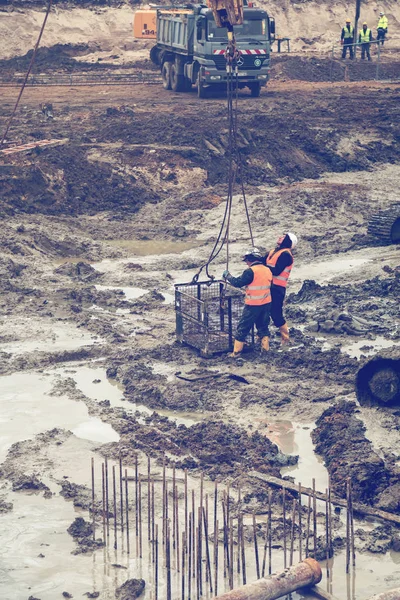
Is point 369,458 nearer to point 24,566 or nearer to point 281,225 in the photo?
point 24,566

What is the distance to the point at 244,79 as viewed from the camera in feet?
104

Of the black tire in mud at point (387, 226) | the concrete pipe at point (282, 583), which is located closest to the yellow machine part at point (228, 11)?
the black tire in mud at point (387, 226)

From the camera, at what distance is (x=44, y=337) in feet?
50.9

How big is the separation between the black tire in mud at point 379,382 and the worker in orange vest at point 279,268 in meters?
2.36

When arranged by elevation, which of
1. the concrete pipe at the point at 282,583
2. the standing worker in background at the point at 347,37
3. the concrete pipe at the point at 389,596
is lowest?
the concrete pipe at the point at 282,583

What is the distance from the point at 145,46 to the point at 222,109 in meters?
15.4

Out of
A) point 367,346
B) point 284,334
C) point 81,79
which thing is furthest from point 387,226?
point 81,79

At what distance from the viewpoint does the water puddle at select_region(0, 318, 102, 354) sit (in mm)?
15125

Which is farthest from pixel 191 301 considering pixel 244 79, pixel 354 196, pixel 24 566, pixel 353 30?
pixel 353 30

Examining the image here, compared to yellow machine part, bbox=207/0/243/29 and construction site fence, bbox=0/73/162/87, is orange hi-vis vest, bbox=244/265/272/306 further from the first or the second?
construction site fence, bbox=0/73/162/87

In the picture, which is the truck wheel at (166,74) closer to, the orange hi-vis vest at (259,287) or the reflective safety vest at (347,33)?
the reflective safety vest at (347,33)

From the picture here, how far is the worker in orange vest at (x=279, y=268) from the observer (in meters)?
14.4

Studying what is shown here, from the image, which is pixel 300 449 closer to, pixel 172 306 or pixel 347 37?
pixel 172 306

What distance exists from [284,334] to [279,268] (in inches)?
38.0
